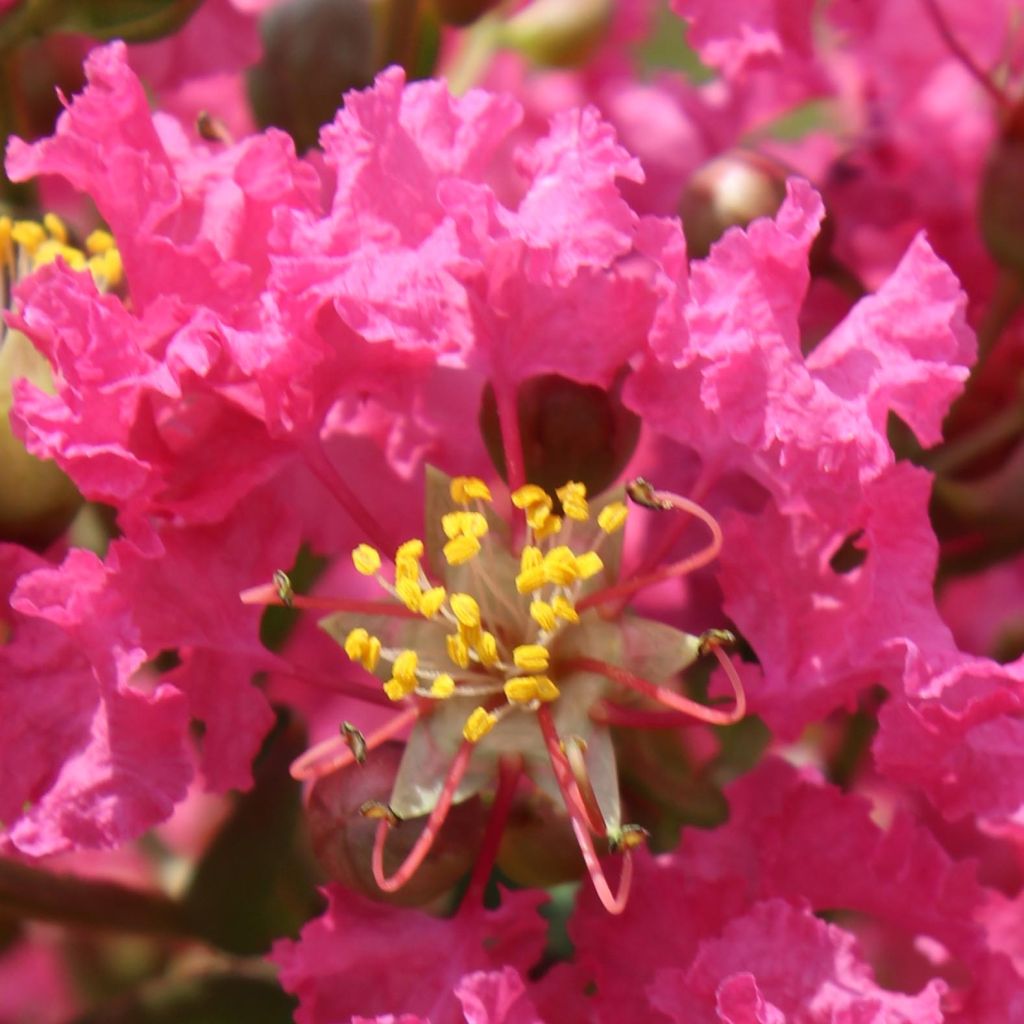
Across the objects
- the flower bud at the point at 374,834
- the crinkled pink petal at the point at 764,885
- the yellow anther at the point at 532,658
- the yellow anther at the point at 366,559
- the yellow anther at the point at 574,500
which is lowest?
the crinkled pink petal at the point at 764,885

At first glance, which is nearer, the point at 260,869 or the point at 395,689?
the point at 395,689

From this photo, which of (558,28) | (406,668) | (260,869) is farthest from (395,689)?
(558,28)

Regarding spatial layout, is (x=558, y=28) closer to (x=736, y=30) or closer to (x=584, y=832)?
(x=736, y=30)

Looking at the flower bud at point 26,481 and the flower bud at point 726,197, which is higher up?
the flower bud at point 26,481

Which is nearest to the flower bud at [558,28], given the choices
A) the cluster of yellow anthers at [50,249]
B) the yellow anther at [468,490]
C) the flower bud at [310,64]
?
the flower bud at [310,64]

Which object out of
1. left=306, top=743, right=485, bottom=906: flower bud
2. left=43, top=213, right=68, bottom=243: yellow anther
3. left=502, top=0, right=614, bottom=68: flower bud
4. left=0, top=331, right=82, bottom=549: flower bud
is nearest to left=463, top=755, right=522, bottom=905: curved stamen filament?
left=306, top=743, right=485, bottom=906: flower bud

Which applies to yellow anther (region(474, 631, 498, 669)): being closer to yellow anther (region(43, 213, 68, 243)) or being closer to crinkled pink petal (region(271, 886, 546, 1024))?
crinkled pink petal (region(271, 886, 546, 1024))

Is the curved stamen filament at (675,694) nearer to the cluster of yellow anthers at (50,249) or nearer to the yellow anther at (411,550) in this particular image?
the yellow anther at (411,550)
